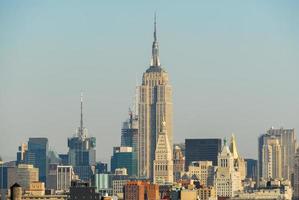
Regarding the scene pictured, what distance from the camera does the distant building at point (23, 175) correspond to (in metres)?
159

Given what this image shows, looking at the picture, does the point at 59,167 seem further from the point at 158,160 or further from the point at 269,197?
the point at 269,197

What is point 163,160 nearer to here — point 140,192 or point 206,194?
point 206,194

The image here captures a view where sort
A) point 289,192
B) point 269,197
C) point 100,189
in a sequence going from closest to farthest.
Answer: point 269,197 < point 289,192 < point 100,189

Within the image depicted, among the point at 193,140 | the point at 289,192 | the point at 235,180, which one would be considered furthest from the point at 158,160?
the point at 289,192

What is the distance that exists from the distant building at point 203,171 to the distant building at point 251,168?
427 cm

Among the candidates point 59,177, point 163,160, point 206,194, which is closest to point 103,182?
point 59,177

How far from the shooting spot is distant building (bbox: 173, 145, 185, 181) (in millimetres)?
191500

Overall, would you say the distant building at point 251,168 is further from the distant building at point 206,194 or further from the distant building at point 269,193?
the distant building at point 269,193

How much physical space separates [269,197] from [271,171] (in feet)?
183

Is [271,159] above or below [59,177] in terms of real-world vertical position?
above

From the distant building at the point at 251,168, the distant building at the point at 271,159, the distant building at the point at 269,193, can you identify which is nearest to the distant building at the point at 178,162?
the distant building at the point at 251,168

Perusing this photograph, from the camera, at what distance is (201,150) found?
196 m

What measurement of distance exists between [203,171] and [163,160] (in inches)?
307

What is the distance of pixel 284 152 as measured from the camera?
195 m
